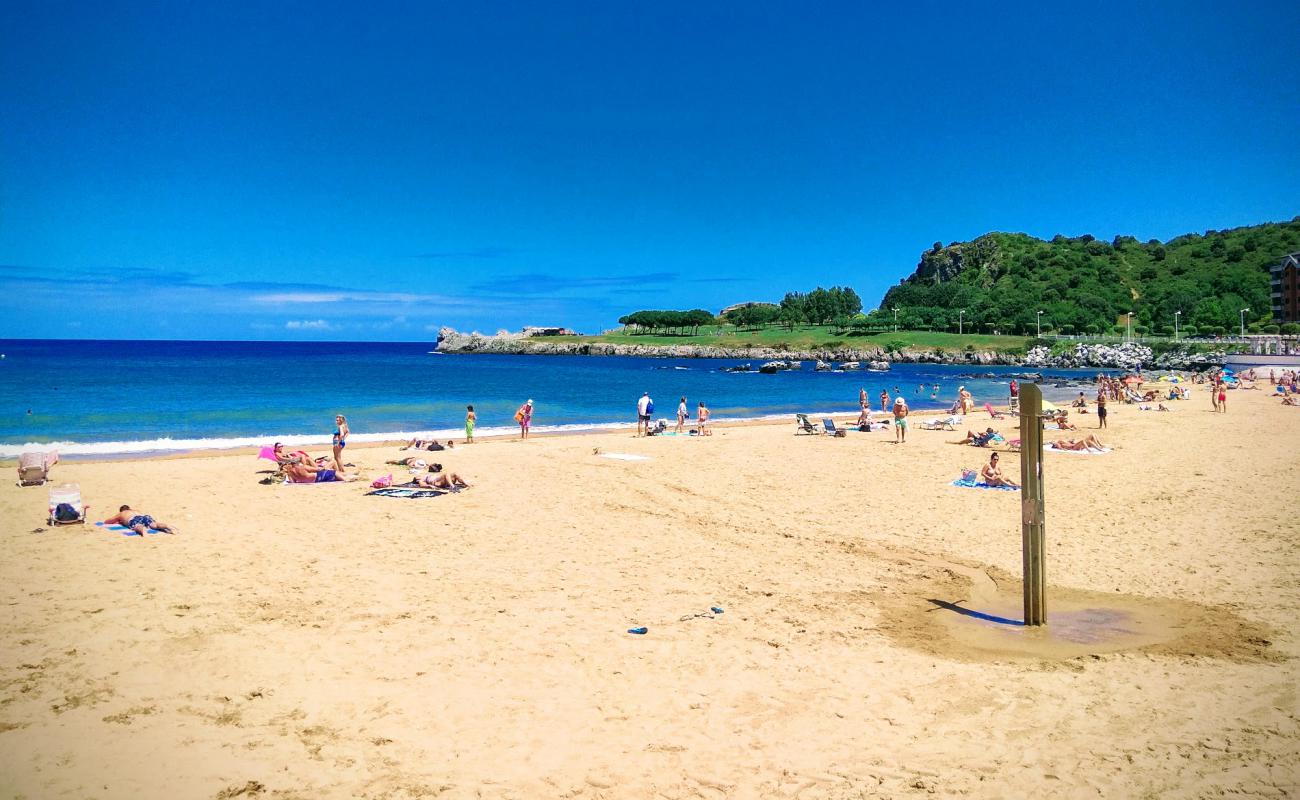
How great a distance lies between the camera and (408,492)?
14.4m

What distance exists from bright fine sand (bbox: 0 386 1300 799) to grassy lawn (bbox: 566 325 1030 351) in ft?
336

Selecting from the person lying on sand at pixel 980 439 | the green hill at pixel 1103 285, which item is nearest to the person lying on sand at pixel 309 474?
the person lying on sand at pixel 980 439

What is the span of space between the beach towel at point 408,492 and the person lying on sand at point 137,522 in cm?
365

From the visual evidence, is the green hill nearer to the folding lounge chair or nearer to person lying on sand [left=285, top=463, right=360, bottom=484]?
the folding lounge chair

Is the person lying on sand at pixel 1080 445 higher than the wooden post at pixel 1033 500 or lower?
lower

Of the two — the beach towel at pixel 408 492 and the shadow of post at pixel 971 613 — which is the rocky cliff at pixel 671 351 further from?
the shadow of post at pixel 971 613

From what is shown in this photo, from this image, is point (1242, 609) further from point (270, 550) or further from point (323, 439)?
point (323, 439)

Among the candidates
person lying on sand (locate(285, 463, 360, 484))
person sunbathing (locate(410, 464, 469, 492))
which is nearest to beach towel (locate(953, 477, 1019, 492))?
person sunbathing (locate(410, 464, 469, 492))

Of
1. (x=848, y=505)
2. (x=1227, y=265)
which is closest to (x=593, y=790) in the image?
(x=848, y=505)

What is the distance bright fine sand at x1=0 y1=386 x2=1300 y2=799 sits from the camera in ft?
16.4

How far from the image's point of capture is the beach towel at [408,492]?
14.3 m

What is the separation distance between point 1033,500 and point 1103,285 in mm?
155157

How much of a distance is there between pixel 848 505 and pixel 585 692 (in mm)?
8791

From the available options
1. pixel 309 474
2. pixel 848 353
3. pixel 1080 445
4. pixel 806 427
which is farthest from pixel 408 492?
pixel 848 353
